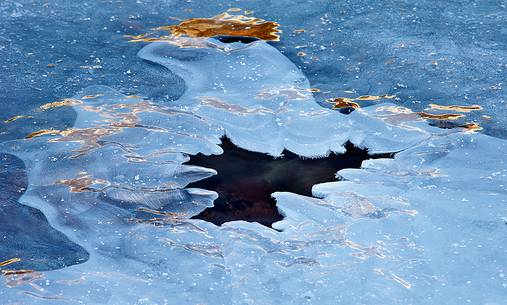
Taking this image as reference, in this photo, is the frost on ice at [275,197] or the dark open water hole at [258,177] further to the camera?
the dark open water hole at [258,177]

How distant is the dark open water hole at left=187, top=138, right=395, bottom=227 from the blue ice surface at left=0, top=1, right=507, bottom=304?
3cm

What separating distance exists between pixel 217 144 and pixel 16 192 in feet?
1.80

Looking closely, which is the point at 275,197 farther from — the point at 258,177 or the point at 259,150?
the point at 259,150

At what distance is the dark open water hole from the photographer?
1879 mm

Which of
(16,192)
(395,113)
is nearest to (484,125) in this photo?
(395,113)

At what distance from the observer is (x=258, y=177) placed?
199cm

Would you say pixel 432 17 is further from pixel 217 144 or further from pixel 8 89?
pixel 8 89

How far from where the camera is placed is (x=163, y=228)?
1.83 meters

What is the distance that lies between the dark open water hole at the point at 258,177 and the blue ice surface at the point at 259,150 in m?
0.03

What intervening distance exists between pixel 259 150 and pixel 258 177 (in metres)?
0.12

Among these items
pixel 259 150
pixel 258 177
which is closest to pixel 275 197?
pixel 258 177

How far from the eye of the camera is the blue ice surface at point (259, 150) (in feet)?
5.46

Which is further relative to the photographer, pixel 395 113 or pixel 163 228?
pixel 395 113

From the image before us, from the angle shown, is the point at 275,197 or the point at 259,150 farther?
the point at 259,150
